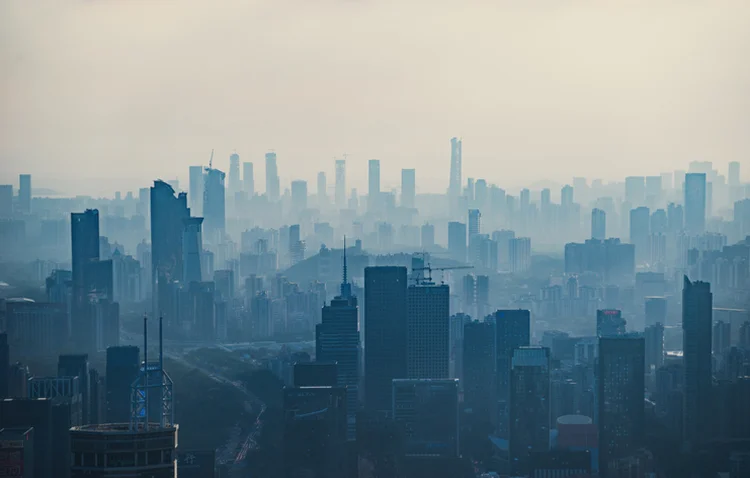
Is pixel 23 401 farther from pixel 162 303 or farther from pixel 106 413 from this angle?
pixel 162 303

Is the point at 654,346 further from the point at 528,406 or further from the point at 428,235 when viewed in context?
the point at 428,235

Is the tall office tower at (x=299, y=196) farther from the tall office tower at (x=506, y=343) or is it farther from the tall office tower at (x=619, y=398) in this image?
the tall office tower at (x=619, y=398)

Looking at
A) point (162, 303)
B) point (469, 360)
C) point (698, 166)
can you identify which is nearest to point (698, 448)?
point (469, 360)

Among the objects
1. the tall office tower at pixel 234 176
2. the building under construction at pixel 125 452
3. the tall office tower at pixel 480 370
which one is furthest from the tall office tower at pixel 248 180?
the building under construction at pixel 125 452

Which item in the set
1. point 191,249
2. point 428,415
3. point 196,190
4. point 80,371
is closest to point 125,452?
point 80,371

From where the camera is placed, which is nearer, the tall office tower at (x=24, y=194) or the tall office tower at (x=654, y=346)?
the tall office tower at (x=24, y=194)

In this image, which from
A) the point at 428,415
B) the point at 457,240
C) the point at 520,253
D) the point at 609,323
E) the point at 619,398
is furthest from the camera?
the point at 520,253
